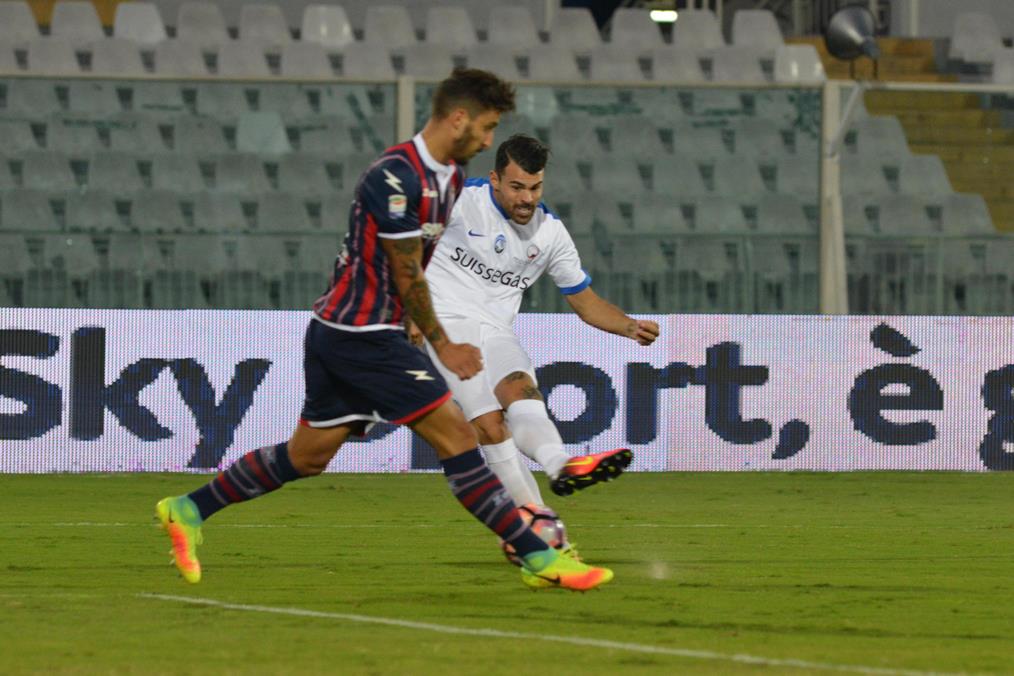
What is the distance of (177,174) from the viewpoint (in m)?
16.8

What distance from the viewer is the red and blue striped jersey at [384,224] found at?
641cm

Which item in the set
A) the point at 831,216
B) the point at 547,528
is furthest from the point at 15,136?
the point at 547,528

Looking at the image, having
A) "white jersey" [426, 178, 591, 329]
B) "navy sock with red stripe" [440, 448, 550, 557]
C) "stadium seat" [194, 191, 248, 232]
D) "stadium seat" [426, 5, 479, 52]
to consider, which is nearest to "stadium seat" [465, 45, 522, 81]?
"stadium seat" [426, 5, 479, 52]

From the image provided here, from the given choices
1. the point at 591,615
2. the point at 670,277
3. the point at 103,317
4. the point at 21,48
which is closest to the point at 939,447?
the point at 670,277

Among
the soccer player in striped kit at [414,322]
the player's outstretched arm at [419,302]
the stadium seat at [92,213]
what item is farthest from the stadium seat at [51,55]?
the player's outstretched arm at [419,302]

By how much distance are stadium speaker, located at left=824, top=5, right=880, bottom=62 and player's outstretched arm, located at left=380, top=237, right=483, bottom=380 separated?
10.3m

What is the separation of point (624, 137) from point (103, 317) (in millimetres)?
5264

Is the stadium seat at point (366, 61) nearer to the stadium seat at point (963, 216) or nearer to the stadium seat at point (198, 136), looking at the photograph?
the stadium seat at point (198, 136)

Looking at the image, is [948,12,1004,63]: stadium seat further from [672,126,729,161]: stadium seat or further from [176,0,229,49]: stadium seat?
[176,0,229,49]: stadium seat

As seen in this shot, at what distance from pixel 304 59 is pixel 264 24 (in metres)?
1.26

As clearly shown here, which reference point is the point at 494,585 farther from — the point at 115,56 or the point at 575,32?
the point at 575,32

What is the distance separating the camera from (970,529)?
1034 centimetres

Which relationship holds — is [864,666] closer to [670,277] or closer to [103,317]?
[103,317]

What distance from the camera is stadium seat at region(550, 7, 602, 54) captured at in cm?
2242
